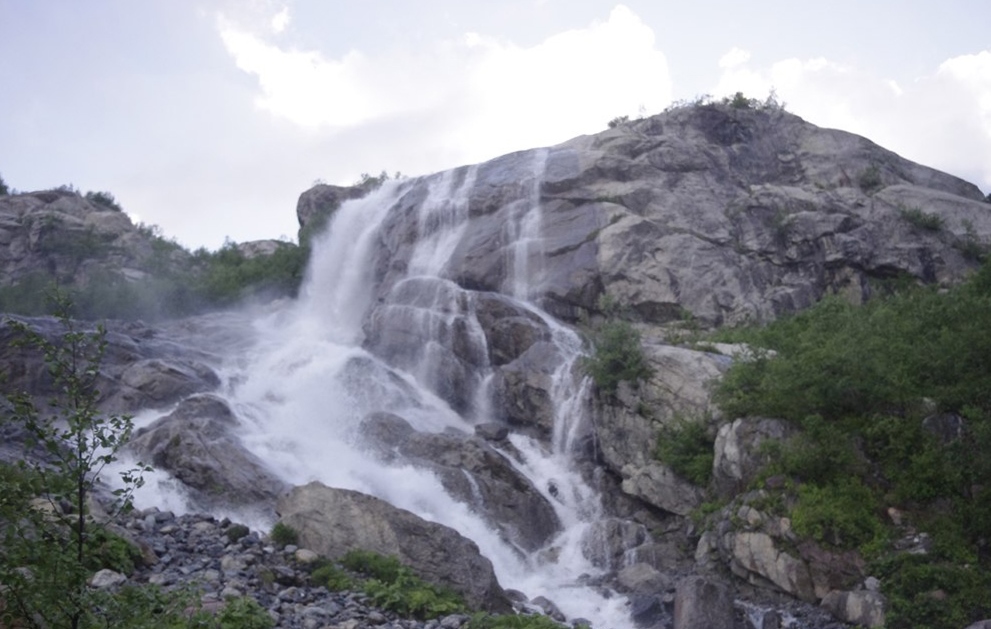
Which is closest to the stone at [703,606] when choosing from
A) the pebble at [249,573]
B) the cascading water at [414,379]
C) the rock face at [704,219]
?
the cascading water at [414,379]

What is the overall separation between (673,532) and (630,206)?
62.0 ft

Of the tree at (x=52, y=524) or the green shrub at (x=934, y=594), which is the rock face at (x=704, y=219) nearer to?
the green shrub at (x=934, y=594)

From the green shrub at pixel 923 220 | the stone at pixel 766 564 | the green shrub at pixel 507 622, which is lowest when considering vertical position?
the green shrub at pixel 507 622

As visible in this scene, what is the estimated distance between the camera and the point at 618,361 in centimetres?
2714

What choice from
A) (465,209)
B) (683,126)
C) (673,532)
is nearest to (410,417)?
(673,532)

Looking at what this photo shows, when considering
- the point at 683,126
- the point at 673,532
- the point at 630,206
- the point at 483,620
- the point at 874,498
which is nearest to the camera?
the point at 483,620

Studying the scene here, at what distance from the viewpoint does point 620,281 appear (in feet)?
118

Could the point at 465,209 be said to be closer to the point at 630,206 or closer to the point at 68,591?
the point at 630,206

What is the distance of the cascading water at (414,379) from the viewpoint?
23328 mm

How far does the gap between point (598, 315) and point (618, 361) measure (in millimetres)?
8312

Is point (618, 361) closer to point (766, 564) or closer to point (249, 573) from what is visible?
point (766, 564)

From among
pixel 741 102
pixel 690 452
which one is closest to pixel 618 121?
pixel 741 102

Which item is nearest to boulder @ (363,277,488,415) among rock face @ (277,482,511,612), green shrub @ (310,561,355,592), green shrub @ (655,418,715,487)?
green shrub @ (655,418,715,487)

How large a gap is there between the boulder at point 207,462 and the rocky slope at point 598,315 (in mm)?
71
